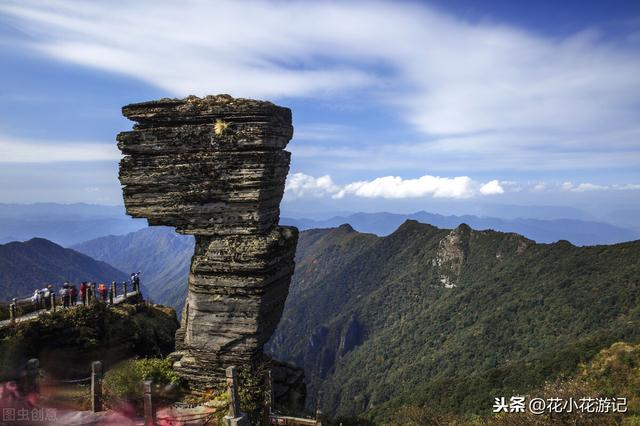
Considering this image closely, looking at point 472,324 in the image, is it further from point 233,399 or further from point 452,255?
point 233,399

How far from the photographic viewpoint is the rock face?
1872 cm

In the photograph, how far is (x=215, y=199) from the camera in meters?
19.2

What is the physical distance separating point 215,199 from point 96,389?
27.0 ft

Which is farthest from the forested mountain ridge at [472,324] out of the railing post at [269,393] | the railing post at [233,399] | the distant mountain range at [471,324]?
the railing post at [233,399]

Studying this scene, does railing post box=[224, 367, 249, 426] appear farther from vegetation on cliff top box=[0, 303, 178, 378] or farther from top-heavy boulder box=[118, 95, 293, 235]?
vegetation on cliff top box=[0, 303, 178, 378]

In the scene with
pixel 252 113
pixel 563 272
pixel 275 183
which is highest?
pixel 252 113

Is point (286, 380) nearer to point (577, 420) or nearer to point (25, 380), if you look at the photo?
point (25, 380)

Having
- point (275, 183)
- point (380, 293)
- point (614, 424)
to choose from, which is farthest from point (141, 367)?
point (380, 293)

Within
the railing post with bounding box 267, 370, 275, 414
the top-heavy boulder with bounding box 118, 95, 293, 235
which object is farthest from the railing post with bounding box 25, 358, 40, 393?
the railing post with bounding box 267, 370, 275, 414

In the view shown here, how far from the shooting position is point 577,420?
24.0 m

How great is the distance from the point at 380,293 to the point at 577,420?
162786 millimetres

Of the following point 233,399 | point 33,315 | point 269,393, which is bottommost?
point 269,393

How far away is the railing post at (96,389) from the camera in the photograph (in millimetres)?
15195

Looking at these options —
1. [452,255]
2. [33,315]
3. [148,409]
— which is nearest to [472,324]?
[452,255]
